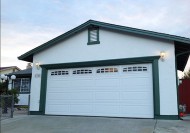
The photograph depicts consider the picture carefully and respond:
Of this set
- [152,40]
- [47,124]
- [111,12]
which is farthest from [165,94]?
[111,12]

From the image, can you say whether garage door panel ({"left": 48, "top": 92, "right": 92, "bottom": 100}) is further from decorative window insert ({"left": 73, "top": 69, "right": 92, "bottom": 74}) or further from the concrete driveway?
the concrete driveway

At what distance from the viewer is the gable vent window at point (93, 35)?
471 inches

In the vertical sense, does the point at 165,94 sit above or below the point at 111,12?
below

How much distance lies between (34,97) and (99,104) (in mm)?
3758

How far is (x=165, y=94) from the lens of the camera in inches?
400

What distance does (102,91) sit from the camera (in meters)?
11.3

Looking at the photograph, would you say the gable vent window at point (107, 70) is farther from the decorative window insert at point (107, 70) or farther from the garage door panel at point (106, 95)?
the garage door panel at point (106, 95)

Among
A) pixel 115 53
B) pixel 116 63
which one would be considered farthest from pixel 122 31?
pixel 116 63

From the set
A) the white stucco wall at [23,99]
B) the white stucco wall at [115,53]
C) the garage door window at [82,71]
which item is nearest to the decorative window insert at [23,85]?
the white stucco wall at [23,99]

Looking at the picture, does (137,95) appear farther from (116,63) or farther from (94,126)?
(94,126)

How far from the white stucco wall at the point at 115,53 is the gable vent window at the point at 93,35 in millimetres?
201

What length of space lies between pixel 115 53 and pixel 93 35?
1601mm

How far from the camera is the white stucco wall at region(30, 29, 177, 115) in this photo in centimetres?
1014

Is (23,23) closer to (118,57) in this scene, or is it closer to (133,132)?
(118,57)
